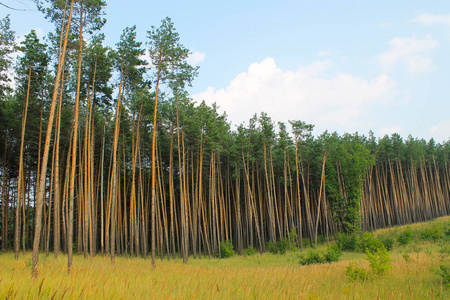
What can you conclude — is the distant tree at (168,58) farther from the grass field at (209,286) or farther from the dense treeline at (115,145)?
the grass field at (209,286)

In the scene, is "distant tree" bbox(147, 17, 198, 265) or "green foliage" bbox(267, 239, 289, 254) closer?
"distant tree" bbox(147, 17, 198, 265)

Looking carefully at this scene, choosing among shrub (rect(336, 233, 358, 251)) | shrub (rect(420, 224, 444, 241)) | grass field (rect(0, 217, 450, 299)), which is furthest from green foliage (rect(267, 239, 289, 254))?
grass field (rect(0, 217, 450, 299))

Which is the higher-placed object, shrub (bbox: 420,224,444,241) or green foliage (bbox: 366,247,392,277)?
green foliage (bbox: 366,247,392,277)

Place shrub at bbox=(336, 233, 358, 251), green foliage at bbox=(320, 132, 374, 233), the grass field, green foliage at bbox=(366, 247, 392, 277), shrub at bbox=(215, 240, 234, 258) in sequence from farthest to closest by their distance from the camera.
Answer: green foliage at bbox=(320, 132, 374, 233), shrub at bbox=(215, 240, 234, 258), shrub at bbox=(336, 233, 358, 251), green foliage at bbox=(366, 247, 392, 277), the grass field

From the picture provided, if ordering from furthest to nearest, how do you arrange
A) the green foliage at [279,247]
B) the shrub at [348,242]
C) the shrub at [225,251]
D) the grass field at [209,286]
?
1. the shrub at [225,251]
2. the green foliage at [279,247]
3. the shrub at [348,242]
4. the grass field at [209,286]

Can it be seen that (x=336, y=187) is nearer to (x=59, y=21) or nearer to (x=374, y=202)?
(x=374, y=202)

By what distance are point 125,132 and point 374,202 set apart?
1624 inches

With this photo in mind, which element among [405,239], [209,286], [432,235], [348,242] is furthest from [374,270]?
[432,235]

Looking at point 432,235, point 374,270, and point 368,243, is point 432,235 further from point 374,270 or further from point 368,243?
point 374,270

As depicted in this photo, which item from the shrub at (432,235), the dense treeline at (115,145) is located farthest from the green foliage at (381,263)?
the shrub at (432,235)

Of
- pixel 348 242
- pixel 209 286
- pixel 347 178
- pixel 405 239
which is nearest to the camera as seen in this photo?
pixel 209 286

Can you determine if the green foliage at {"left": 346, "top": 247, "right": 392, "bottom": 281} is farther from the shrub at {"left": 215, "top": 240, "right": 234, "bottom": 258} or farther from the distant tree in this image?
the shrub at {"left": 215, "top": 240, "right": 234, "bottom": 258}

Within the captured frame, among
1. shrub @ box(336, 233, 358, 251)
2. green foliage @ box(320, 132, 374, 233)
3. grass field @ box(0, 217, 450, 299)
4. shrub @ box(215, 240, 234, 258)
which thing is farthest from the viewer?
green foliage @ box(320, 132, 374, 233)

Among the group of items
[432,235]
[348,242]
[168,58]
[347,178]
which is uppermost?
[168,58]
